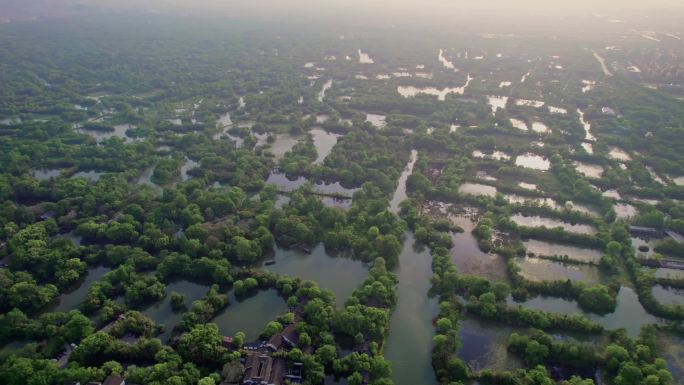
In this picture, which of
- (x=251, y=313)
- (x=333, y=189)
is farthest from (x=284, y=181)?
(x=251, y=313)

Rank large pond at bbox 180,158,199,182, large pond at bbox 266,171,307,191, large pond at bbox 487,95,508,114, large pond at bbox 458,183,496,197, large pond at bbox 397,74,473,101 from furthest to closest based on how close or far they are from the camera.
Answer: large pond at bbox 397,74,473,101
large pond at bbox 487,95,508,114
large pond at bbox 180,158,199,182
large pond at bbox 266,171,307,191
large pond at bbox 458,183,496,197

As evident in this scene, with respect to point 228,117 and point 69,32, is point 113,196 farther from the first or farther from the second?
point 69,32

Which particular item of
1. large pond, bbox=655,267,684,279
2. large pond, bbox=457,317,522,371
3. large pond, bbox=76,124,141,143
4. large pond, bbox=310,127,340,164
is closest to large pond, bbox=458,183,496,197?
large pond, bbox=655,267,684,279

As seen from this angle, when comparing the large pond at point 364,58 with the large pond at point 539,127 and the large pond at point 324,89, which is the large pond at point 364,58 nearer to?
the large pond at point 324,89

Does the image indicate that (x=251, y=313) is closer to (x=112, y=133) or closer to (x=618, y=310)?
(x=618, y=310)

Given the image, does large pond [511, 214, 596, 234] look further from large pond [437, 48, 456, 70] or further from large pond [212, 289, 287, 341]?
large pond [437, 48, 456, 70]

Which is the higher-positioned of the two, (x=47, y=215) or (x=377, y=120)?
(x=377, y=120)

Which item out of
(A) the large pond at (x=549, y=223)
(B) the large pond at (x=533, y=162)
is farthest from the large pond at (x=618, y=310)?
(B) the large pond at (x=533, y=162)
